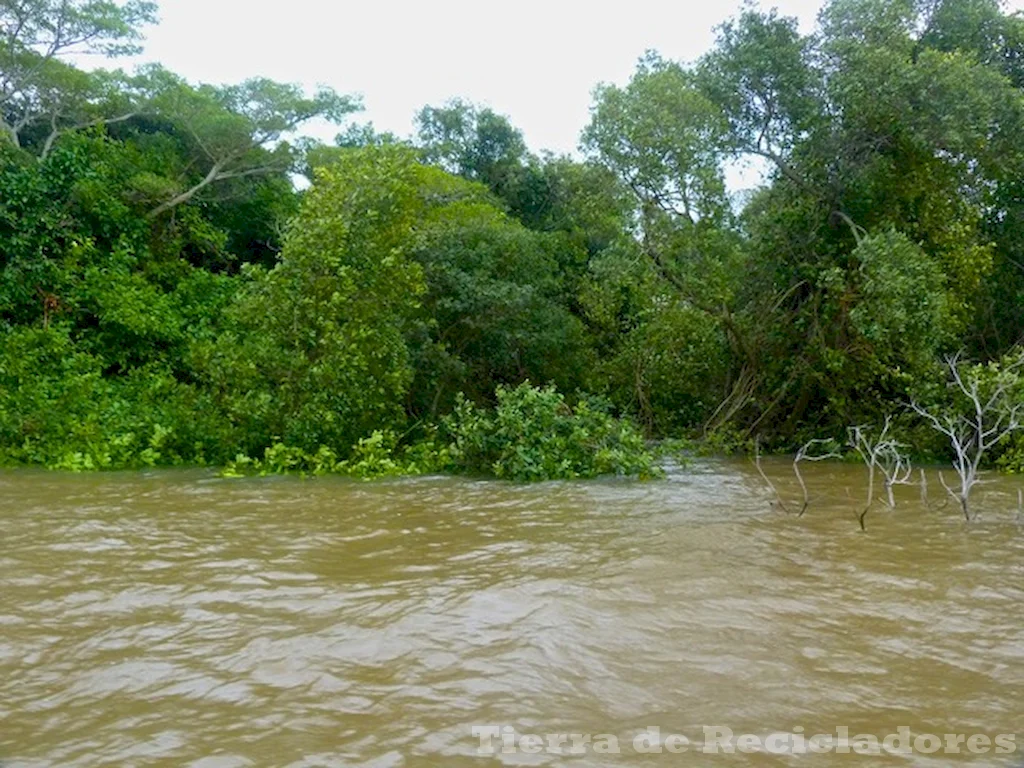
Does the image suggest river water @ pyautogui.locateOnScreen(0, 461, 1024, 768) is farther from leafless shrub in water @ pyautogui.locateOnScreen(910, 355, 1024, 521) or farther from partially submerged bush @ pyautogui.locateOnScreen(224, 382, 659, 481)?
partially submerged bush @ pyautogui.locateOnScreen(224, 382, 659, 481)

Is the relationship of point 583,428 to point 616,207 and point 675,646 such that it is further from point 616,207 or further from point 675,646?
point 675,646

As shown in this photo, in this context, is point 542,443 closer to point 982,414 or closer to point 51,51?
point 982,414

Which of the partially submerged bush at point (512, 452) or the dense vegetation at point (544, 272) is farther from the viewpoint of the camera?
the dense vegetation at point (544, 272)

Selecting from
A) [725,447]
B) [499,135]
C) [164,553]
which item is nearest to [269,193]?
[499,135]

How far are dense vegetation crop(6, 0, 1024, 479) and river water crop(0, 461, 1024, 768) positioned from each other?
4.17 metres

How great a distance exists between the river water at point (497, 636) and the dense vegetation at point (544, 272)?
13.7ft

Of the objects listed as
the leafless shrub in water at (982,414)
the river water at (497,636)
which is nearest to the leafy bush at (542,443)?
the river water at (497,636)

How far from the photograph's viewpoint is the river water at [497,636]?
2906mm

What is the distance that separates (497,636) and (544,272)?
1195cm

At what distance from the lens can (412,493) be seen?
8.85m

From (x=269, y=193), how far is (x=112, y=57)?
4.11m

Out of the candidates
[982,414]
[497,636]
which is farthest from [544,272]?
[497,636]

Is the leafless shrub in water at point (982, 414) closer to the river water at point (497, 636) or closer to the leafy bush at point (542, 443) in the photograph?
the river water at point (497, 636)

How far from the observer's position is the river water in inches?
114
